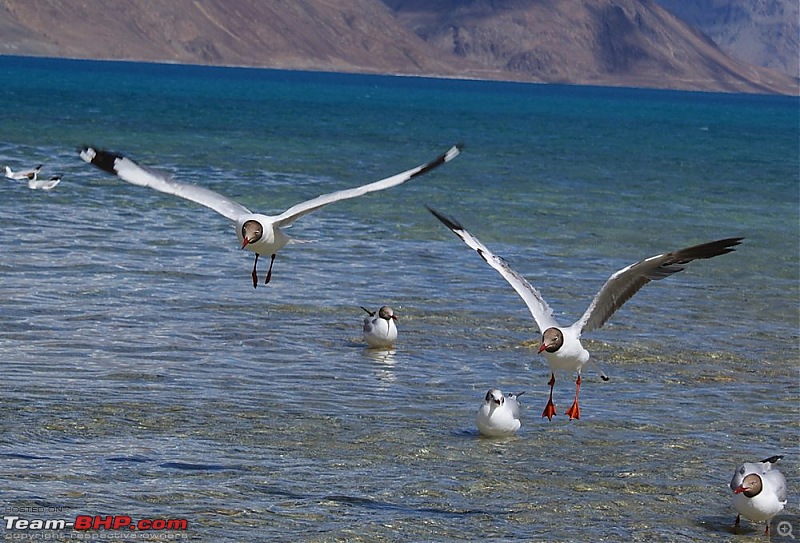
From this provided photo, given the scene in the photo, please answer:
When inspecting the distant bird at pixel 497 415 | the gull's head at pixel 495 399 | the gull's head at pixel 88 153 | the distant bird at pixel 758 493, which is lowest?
the distant bird at pixel 758 493

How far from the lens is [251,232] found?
12.5 m

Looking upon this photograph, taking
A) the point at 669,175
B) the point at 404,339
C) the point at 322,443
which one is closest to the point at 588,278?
the point at 404,339

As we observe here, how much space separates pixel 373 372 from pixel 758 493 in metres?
5.73

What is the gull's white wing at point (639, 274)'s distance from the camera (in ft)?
35.1

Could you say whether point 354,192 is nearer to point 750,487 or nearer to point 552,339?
point 552,339

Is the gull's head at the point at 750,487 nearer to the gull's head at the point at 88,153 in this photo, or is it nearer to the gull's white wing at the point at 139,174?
the gull's white wing at the point at 139,174

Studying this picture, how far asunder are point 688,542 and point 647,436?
2746mm

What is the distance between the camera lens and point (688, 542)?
10.3 m

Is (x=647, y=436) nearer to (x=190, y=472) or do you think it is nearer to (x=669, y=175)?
(x=190, y=472)

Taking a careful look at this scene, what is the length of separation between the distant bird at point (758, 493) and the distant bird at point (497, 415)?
8.46ft

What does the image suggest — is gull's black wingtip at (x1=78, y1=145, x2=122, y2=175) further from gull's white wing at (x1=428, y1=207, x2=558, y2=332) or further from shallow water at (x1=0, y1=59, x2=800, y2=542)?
gull's white wing at (x1=428, y1=207, x2=558, y2=332)

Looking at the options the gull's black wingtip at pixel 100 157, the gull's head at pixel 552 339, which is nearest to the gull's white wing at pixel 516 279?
the gull's head at pixel 552 339

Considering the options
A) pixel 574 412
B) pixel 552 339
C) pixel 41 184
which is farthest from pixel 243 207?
pixel 41 184

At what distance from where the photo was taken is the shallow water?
10.7 meters
